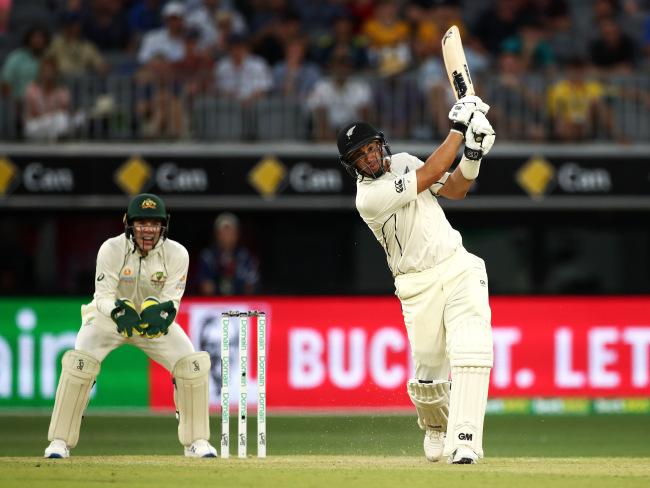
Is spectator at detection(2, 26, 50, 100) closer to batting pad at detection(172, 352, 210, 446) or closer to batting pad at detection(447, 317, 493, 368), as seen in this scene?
batting pad at detection(172, 352, 210, 446)

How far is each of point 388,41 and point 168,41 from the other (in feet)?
8.71

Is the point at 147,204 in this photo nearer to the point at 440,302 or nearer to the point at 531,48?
the point at 440,302

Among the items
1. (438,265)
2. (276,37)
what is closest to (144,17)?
(276,37)

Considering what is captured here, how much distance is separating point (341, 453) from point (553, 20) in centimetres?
946

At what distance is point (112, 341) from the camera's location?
9914mm

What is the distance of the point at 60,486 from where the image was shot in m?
→ 7.78

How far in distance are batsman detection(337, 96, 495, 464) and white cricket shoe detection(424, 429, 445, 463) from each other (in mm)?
92

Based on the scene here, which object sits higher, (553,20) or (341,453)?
(553,20)

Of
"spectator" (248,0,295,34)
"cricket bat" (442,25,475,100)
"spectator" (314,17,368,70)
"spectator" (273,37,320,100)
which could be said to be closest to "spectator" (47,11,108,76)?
"spectator" (248,0,295,34)

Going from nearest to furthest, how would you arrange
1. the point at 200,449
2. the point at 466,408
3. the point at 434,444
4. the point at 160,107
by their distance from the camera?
the point at 466,408 → the point at 434,444 → the point at 200,449 → the point at 160,107

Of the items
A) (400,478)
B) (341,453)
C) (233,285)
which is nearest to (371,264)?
(233,285)

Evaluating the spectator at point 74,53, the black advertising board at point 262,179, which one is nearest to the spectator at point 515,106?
the black advertising board at point 262,179

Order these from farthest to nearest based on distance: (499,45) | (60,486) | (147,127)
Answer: (499,45) → (147,127) → (60,486)

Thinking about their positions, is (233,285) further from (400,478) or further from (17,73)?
(400,478)
